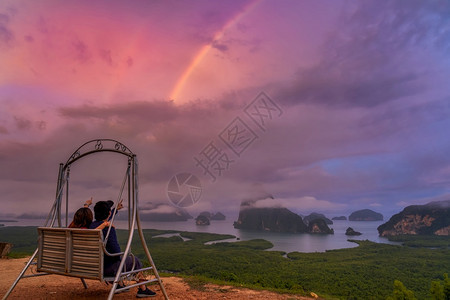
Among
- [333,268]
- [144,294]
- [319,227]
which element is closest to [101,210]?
[144,294]

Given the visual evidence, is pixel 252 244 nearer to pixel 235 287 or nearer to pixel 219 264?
pixel 219 264

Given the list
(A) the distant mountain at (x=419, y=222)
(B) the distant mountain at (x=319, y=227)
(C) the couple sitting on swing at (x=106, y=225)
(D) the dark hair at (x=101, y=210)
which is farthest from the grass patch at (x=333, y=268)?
(B) the distant mountain at (x=319, y=227)

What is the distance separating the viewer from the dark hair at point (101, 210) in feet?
15.0

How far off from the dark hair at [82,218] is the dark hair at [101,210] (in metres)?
0.17

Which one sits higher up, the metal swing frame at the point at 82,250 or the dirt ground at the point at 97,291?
the metal swing frame at the point at 82,250

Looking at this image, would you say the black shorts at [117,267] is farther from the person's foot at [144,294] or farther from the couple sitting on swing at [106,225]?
the person's foot at [144,294]

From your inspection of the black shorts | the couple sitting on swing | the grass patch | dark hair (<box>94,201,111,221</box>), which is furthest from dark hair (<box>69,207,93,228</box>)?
the grass patch

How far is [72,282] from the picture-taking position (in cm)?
699

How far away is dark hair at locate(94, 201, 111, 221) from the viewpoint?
180 inches

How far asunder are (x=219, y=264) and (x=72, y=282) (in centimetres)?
6412

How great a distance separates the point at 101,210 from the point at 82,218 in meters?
0.35

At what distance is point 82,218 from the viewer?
4.65 m

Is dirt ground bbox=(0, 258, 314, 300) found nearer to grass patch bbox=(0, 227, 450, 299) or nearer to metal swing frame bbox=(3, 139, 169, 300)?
metal swing frame bbox=(3, 139, 169, 300)

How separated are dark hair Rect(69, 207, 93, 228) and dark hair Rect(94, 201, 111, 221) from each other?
6.7 inches
